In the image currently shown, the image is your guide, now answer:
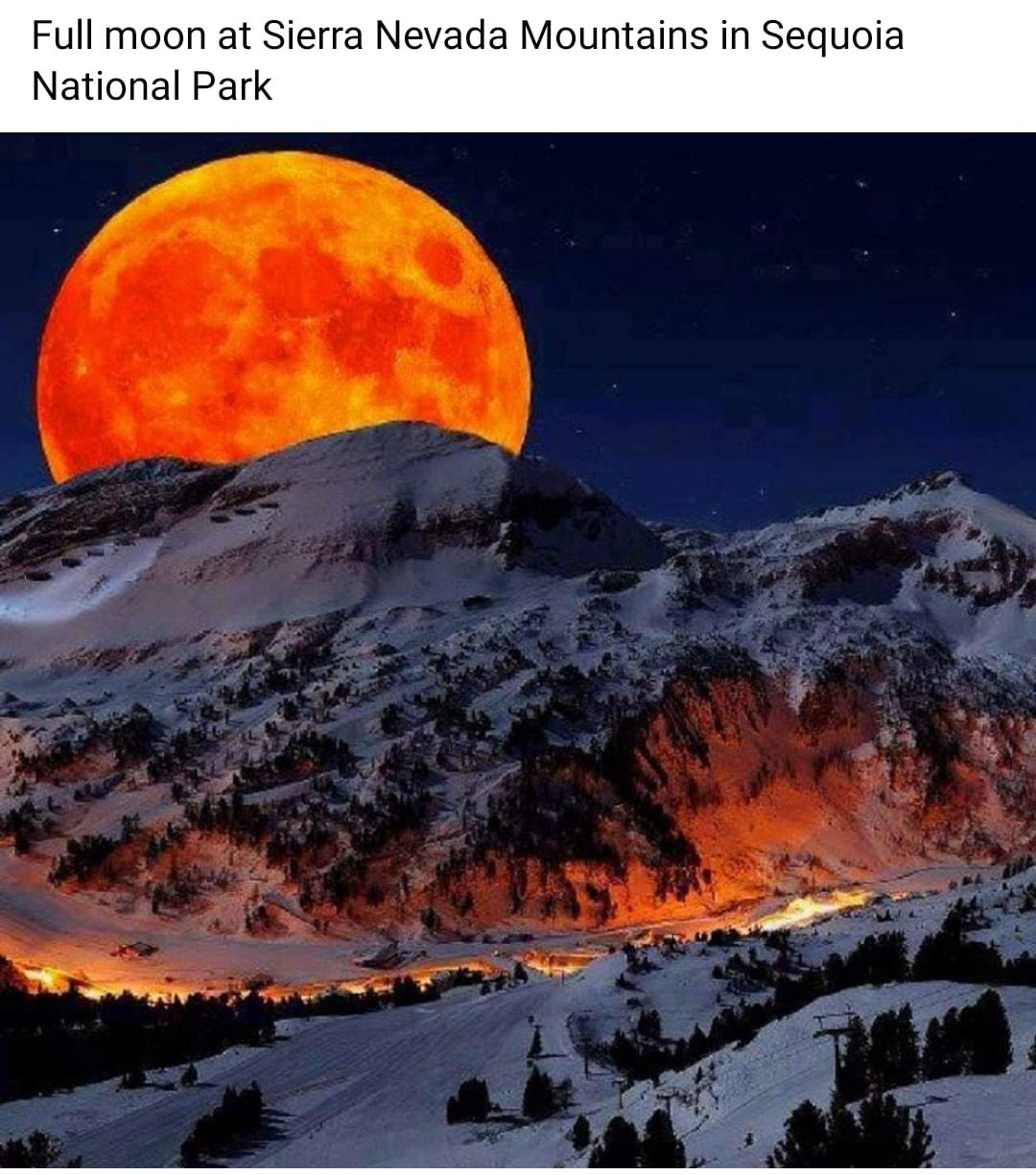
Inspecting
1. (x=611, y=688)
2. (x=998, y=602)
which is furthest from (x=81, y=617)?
(x=998, y=602)

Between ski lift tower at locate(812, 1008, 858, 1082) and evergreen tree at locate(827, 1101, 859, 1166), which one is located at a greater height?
evergreen tree at locate(827, 1101, 859, 1166)

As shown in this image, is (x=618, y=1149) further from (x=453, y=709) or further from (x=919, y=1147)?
(x=453, y=709)

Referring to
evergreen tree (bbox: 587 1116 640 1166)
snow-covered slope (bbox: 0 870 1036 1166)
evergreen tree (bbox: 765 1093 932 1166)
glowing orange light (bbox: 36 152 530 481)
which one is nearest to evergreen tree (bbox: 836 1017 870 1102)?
snow-covered slope (bbox: 0 870 1036 1166)

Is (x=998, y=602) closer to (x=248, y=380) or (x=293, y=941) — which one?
(x=248, y=380)

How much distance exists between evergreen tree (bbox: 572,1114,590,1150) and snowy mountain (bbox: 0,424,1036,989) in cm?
3461

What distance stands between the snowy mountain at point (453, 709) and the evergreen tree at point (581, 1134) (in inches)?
1363

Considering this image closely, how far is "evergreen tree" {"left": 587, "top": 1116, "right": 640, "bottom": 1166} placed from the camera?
2334cm

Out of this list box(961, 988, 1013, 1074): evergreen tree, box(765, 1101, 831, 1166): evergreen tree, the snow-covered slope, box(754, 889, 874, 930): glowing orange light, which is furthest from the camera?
box(754, 889, 874, 930): glowing orange light

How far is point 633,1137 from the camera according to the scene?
944 inches

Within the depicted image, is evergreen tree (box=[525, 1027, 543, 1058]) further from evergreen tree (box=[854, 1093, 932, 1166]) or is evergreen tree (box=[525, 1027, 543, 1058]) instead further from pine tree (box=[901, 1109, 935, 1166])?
pine tree (box=[901, 1109, 935, 1166])

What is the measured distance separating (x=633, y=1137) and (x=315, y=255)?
97.6 metres

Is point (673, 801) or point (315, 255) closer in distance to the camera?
point (673, 801)

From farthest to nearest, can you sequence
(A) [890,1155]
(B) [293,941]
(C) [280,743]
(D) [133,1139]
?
(C) [280,743] < (B) [293,941] < (D) [133,1139] < (A) [890,1155]

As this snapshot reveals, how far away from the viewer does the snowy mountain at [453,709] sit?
7169cm
